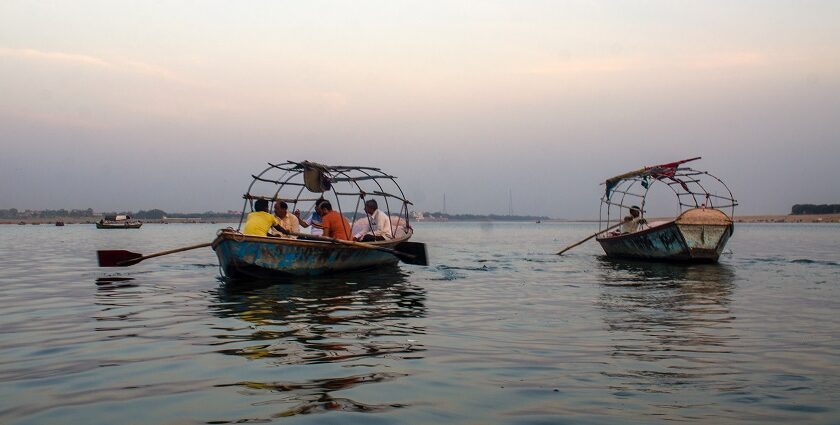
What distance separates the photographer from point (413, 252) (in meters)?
17.5

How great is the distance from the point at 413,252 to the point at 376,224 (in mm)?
2019

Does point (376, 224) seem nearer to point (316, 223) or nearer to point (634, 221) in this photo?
point (316, 223)

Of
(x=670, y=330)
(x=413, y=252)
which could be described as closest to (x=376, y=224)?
(x=413, y=252)

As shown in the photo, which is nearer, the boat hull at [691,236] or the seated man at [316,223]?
the seated man at [316,223]

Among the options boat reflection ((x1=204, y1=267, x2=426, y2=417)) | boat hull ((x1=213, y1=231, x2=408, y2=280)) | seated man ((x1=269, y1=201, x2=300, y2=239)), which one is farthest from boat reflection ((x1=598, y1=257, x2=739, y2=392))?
seated man ((x1=269, y1=201, x2=300, y2=239))

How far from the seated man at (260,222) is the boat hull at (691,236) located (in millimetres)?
11763

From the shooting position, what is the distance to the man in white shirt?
18500 mm

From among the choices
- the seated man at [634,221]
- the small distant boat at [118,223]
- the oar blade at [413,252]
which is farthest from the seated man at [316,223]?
the small distant boat at [118,223]

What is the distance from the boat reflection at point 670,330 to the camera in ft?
19.0

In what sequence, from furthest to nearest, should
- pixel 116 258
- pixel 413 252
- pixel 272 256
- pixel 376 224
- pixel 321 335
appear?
pixel 376 224 → pixel 413 252 → pixel 116 258 → pixel 272 256 → pixel 321 335

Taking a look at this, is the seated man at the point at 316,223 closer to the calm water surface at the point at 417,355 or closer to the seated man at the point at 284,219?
the seated man at the point at 284,219

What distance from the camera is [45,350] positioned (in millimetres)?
7105

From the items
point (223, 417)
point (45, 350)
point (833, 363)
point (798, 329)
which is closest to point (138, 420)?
point (223, 417)

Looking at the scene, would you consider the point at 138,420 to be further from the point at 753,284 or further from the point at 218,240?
the point at 753,284
